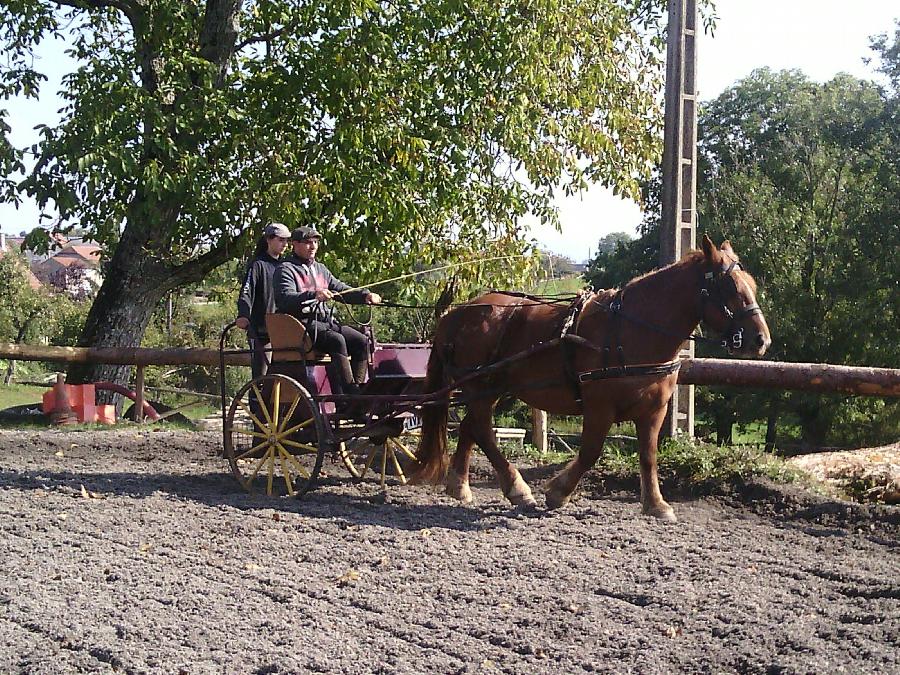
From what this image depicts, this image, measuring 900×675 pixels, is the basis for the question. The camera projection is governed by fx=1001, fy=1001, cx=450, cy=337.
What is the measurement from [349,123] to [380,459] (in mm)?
4568

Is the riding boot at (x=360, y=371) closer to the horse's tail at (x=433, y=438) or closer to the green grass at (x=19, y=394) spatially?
the horse's tail at (x=433, y=438)

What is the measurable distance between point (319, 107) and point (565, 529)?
7673 millimetres

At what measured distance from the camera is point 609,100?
13.4m

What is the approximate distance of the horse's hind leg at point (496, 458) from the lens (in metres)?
7.27

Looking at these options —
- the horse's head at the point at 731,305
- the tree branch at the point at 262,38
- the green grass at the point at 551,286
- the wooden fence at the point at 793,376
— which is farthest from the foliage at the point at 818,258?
the horse's head at the point at 731,305

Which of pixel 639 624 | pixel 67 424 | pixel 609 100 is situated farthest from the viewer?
pixel 609 100

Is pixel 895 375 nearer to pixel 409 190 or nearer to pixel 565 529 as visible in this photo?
pixel 565 529

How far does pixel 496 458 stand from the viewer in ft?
24.4

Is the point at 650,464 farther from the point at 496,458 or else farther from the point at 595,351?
the point at 496,458

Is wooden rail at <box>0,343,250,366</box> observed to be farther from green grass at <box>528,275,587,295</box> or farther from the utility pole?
the utility pole

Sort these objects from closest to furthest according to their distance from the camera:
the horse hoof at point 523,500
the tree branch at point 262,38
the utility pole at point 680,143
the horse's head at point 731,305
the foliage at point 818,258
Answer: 1. the horse's head at point 731,305
2. the horse hoof at point 523,500
3. the utility pole at point 680,143
4. the tree branch at point 262,38
5. the foliage at point 818,258

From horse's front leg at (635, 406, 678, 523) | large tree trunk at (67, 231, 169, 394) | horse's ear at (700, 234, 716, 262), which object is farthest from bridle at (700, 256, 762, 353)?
large tree trunk at (67, 231, 169, 394)

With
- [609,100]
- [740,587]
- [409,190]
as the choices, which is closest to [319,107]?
[409,190]

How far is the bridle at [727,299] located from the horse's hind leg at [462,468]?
2048 mm
